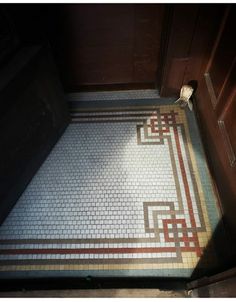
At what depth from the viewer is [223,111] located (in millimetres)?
1610

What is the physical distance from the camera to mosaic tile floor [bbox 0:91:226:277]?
1574 mm

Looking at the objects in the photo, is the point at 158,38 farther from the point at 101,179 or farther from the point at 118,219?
the point at 118,219

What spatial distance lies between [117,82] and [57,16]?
0.69 meters

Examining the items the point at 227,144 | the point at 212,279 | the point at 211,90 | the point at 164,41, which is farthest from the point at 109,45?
the point at 212,279

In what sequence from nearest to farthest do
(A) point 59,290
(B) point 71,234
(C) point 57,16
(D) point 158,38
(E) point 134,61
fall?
(A) point 59,290 < (B) point 71,234 < (C) point 57,16 < (D) point 158,38 < (E) point 134,61

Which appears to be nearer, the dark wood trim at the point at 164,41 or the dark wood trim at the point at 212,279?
the dark wood trim at the point at 212,279

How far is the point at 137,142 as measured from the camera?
2000 millimetres

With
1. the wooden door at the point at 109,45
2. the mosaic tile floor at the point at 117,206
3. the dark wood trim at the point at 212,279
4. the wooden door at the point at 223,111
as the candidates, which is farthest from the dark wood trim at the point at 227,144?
the wooden door at the point at 109,45

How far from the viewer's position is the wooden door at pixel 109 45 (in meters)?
1.75

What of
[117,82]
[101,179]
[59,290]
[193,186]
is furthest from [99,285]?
[117,82]

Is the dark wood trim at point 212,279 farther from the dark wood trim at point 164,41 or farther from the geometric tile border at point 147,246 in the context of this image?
the dark wood trim at point 164,41

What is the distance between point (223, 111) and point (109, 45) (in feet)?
3.02

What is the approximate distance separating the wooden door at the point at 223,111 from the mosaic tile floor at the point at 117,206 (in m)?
0.13

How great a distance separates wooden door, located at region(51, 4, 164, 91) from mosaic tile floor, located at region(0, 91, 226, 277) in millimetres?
380
